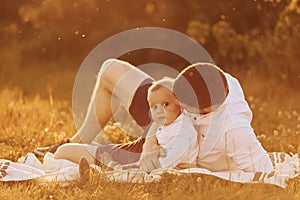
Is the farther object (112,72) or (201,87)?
(112,72)

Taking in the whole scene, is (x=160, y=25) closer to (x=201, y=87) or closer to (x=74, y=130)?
(x=74, y=130)

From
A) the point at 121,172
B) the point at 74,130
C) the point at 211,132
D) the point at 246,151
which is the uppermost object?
the point at 74,130

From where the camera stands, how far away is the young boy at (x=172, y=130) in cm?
459

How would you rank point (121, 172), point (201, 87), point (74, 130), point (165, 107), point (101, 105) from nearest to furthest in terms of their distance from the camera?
point (201, 87) < point (121, 172) < point (165, 107) < point (101, 105) < point (74, 130)

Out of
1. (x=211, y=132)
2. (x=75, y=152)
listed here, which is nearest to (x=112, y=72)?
(x=75, y=152)

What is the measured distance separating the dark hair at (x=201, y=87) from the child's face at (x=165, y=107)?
170 mm

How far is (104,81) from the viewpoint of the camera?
573 centimetres

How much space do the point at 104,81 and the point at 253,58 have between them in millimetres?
4507

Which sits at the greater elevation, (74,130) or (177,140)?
(74,130)

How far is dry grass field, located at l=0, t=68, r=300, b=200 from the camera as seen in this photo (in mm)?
4375

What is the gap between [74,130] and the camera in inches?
261

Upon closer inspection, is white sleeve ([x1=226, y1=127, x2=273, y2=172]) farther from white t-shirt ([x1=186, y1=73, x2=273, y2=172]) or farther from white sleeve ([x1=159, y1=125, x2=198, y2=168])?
white sleeve ([x1=159, y1=125, x2=198, y2=168])

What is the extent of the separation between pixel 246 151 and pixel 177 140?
49 centimetres

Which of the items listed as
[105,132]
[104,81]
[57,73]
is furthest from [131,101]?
[57,73]
